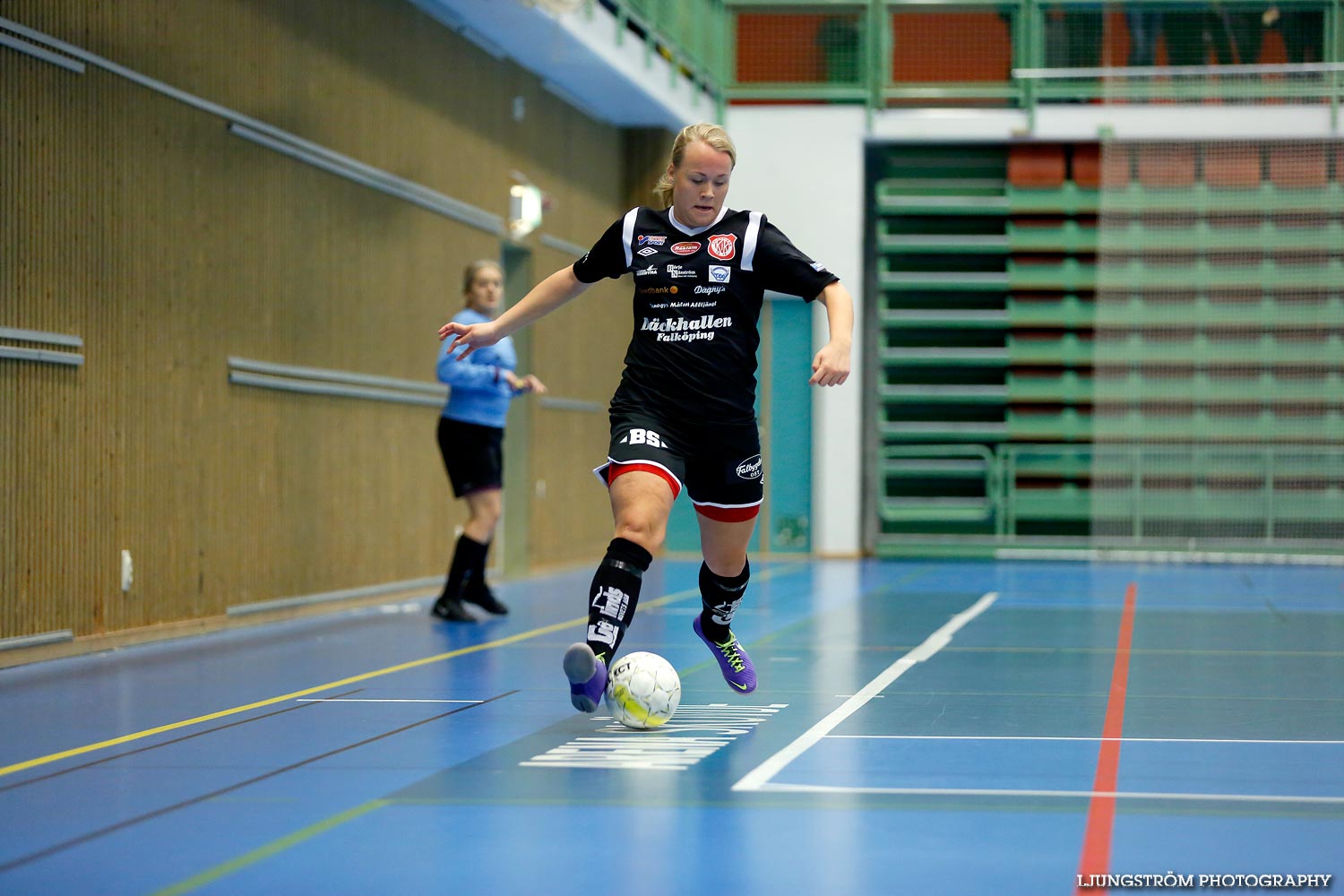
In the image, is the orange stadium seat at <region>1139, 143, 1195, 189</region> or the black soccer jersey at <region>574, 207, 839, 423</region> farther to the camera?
the orange stadium seat at <region>1139, 143, 1195, 189</region>

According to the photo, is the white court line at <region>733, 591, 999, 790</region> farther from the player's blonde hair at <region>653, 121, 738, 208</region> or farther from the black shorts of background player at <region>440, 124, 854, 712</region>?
the player's blonde hair at <region>653, 121, 738, 208</region>

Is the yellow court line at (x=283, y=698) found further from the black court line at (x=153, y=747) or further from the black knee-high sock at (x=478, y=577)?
the black knee-high sock at (x=478, y=577)

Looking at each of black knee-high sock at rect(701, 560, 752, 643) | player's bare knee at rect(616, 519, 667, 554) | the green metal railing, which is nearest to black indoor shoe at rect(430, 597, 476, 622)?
black knee-high sock at rect(701, 560, 752, 643)

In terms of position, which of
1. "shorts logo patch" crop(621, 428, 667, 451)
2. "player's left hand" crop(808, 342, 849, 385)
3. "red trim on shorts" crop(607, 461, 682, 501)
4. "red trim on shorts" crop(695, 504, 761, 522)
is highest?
"player's left hand" crop(808, 342, 849, 385)

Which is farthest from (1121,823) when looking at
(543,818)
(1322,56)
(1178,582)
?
(1322,56)

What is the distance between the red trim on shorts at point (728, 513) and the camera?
5520mm

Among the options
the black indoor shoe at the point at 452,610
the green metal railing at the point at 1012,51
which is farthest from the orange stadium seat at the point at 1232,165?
the black indoor shoe at the point at 452,610

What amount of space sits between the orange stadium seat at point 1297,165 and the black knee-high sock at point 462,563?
459 inches

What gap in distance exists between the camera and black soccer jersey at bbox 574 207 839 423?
5.34 m

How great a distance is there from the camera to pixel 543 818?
390 cm

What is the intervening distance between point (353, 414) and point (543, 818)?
7271 mm

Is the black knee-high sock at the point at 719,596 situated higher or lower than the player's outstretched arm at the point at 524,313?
lower

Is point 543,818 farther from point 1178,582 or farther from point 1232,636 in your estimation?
point 1178,582

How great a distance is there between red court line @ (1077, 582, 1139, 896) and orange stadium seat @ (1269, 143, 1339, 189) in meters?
11.7
